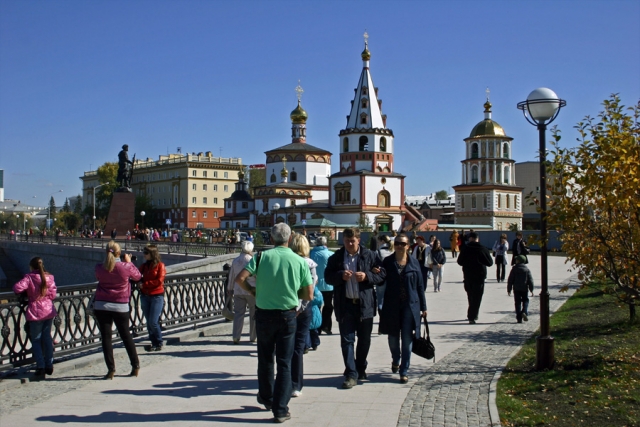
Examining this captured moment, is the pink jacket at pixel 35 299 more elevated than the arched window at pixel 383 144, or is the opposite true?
the arched window at pixel 383 144

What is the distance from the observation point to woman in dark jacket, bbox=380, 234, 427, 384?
8.15 meters

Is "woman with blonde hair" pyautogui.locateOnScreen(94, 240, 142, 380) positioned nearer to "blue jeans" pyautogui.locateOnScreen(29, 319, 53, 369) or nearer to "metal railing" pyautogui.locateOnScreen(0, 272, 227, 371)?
"blue jeans" pyautogui.locateOnScreen(29, 319, 53, 369)

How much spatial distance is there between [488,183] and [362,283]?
81210 mm

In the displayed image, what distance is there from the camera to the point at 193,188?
110 m

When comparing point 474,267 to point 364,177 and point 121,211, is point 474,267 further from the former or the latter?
point 364,177

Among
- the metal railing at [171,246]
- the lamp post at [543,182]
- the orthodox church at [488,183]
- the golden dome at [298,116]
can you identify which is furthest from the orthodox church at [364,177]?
the lamp post at [543,182]

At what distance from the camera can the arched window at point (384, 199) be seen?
80500 mm

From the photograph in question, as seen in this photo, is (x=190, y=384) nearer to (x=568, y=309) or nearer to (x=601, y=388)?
(x=601, y=388)

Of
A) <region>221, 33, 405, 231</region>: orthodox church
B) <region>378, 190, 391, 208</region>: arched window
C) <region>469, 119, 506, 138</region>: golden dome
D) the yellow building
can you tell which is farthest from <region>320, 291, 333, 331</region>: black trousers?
the yellow building

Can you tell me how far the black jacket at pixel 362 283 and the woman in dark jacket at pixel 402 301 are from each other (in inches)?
7.6

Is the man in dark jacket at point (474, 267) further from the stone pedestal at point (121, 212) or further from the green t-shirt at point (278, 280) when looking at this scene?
the stone pedestal at point (121, 212)

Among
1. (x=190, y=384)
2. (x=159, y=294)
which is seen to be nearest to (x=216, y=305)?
(x=159, y=294)

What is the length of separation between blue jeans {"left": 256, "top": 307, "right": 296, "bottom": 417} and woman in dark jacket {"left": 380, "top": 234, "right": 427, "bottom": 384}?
5.70ft

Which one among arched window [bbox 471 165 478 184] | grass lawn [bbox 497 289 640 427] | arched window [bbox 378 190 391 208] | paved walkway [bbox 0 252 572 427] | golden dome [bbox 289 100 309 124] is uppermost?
golden dome [bbox 289 100 309 124]
